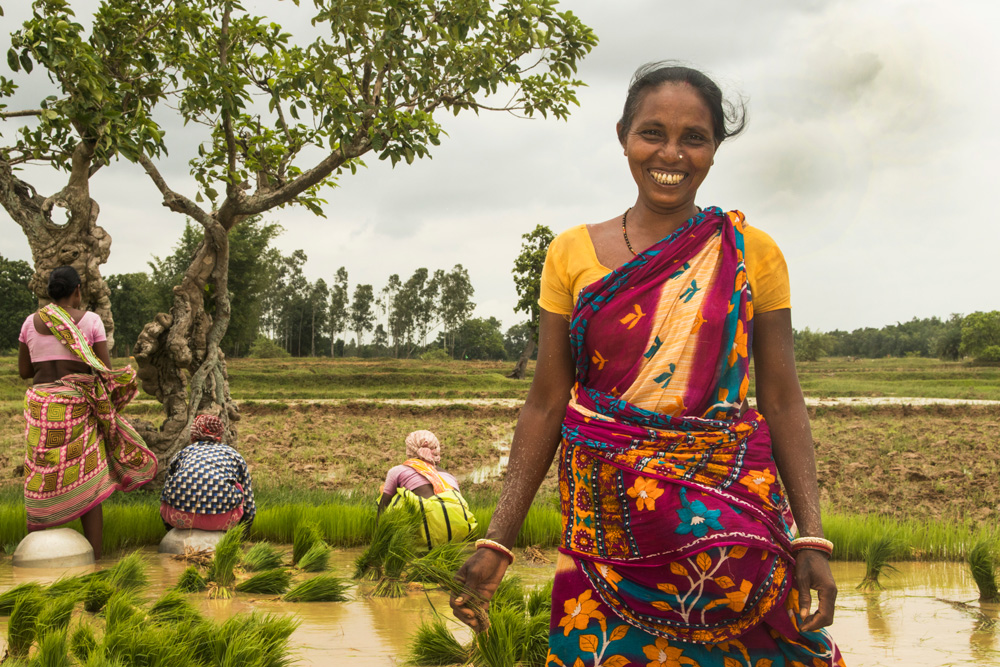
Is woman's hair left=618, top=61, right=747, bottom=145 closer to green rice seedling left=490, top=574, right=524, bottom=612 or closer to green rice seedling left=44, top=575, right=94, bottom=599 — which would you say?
green rice seedling left=490, top=574, right=524, bottom=612

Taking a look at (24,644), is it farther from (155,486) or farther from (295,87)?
(295,87)

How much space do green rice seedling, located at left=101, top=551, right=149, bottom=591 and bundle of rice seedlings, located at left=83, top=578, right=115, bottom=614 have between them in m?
0.09

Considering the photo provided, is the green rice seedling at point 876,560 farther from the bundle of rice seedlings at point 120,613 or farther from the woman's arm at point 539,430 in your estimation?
the bundle of rice seedlings at point 120,613

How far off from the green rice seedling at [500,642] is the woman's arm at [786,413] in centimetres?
149

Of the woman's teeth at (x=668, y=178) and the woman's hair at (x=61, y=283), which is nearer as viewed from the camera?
the woman's teeth at (x=668, y=178)

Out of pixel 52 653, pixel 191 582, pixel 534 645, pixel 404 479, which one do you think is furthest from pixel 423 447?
pixel 52 653

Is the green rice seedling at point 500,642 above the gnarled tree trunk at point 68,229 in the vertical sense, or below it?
below

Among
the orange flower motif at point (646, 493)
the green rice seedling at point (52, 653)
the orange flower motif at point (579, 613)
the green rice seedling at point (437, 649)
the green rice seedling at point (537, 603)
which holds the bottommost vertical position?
the green rice seedling at point (437, 649)

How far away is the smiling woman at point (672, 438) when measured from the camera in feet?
5.36

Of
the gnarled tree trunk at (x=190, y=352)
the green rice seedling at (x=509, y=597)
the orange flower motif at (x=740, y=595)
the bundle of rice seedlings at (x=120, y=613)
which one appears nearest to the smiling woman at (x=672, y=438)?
the orange flower motif at (x=740, y=595)

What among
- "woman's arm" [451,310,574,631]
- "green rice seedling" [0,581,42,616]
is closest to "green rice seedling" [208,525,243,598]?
"green rice seedling" [0,581,42,616]

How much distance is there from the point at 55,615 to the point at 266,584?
45.4 inches

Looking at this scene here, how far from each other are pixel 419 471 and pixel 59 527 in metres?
2.35

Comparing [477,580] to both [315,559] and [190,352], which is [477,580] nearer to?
[315,559]
